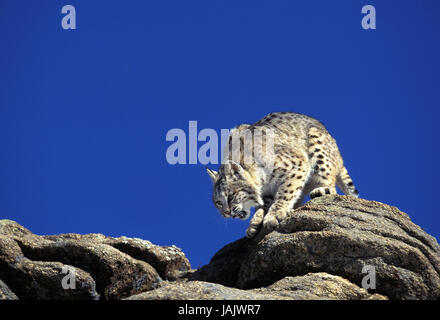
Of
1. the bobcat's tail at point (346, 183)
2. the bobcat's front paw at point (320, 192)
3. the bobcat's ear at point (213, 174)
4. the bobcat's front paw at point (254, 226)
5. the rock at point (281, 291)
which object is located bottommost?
the rock at point (281, 291)

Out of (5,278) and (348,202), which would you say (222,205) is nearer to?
(348,202)

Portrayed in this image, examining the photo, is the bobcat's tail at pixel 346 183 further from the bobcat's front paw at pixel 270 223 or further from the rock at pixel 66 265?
the rock at pixel 66 265

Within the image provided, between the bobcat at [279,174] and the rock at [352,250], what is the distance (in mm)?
→ 1376

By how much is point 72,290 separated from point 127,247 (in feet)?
5.21

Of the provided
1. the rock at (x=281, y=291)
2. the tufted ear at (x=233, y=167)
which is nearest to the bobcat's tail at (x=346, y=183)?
the tufted ear at (x=233, y=167)

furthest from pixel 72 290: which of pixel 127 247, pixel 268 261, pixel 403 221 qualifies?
pixel 403 221

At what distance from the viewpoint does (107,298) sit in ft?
28.8

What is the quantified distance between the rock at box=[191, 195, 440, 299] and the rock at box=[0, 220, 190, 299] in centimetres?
184

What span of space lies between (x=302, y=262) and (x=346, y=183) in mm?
4197

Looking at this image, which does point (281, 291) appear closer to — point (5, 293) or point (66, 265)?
point (66, 265)

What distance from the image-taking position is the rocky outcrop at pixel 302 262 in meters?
7.97

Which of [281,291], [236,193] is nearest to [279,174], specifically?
[236,193]

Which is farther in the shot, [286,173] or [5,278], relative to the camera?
[286,173]

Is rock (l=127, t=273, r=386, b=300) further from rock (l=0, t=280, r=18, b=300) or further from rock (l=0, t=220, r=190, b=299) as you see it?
rock (l=0, t=280, r=18, b=300)
